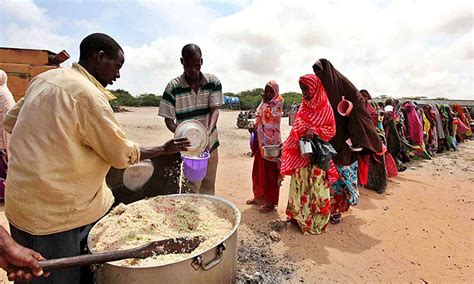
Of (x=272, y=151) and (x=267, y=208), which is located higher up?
(x=272, y=151)

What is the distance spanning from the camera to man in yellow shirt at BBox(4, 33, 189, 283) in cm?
148

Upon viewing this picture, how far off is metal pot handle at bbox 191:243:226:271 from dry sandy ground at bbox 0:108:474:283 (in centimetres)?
94

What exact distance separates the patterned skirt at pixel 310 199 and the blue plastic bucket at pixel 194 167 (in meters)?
1.30

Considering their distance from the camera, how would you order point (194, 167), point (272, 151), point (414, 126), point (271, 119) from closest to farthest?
point (194, 167) < point (272, 151) < point (271, 119) < point (414, 126)

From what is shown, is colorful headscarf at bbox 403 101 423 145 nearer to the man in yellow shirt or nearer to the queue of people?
the queue of people

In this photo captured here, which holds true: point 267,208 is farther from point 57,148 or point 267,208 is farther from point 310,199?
point 57,148

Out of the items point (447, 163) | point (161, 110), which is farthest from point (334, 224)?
point (447, 163)

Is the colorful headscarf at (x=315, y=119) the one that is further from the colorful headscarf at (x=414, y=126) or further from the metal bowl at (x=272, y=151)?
the colorful headscarf at (x=414, y=126)

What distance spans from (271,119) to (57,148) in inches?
130

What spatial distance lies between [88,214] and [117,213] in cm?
71

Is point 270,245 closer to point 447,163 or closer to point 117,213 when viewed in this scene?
point 117,213

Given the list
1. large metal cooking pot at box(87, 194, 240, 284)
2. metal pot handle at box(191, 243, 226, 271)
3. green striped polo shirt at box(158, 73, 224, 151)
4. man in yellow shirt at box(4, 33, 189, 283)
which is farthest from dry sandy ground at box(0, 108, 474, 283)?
man in yellow shirt at box(4, 33, 189, 283)

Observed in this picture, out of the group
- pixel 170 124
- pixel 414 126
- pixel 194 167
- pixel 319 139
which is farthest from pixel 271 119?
pixel 414 126

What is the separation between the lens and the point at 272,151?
4.28m
